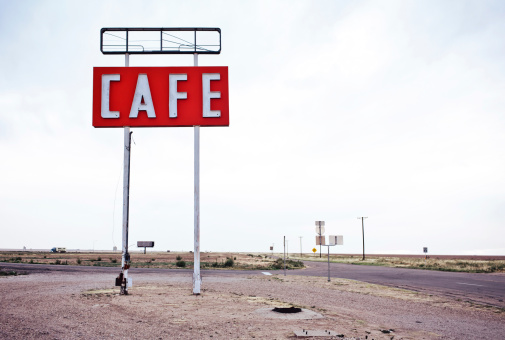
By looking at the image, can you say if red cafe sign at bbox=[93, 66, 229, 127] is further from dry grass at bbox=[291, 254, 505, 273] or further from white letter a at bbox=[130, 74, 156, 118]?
dry grass at bbox=[291, 254, 505, 273]

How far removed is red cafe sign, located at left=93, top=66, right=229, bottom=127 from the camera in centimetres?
1631

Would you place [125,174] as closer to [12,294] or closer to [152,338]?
[12,294]

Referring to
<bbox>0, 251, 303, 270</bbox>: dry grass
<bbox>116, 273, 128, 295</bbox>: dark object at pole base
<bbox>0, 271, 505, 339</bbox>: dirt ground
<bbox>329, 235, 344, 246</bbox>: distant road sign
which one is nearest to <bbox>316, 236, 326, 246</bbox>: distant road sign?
<bbox>329, 235, 344, 246</bbox>: distant road sign

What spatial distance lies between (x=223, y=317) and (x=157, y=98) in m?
9.77

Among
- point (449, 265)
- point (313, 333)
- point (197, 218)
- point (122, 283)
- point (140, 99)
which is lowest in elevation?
point (449, 265)

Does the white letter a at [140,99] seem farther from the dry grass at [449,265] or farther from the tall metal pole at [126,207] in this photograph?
the dry grass at [449,265]

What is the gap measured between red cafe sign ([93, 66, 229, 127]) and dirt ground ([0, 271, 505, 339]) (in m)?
7.01

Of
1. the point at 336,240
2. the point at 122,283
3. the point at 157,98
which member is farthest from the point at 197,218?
the point at 336,240

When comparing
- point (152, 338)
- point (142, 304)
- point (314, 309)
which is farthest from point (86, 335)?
point (314, 309)

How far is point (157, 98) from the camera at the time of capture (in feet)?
54.2

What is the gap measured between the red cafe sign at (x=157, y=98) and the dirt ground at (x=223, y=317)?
23.0 ft

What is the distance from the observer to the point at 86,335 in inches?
328

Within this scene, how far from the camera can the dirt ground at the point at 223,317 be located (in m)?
8.70

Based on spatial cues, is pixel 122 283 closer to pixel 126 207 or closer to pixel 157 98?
pixel 126 207
